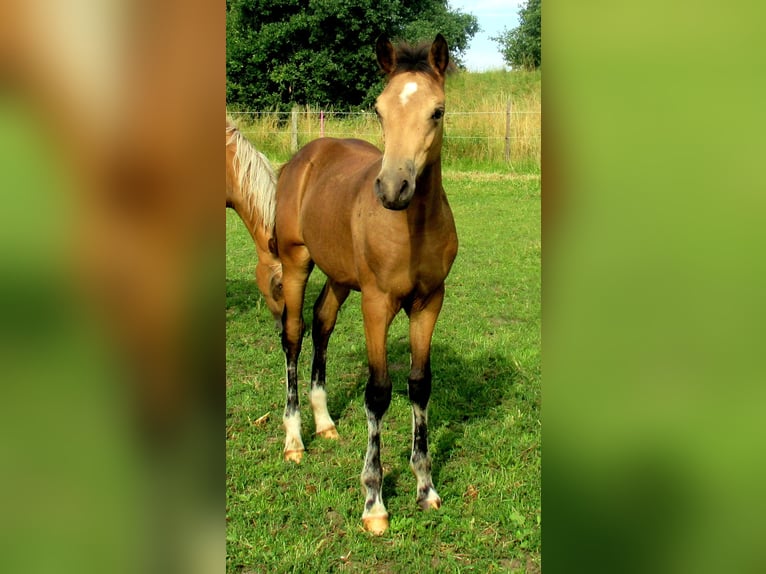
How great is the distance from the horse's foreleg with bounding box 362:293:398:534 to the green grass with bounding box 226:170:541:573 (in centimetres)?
9

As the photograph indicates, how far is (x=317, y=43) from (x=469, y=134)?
39.3 feet

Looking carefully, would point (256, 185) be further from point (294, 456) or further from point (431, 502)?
point (431, 502)

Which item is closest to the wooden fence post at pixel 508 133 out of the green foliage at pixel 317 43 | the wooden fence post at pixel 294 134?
the wooden fence post at pixel 294 134

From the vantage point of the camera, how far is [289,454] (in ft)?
12.9

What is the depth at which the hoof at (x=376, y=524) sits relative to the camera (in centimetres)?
316

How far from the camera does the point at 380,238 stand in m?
3.20

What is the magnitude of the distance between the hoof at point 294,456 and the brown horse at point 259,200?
1669 millimetres

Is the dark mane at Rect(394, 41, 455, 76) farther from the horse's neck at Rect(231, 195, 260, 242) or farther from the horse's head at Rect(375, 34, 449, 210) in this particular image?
the horse's neck at Rect(231, 195, 260, 242)

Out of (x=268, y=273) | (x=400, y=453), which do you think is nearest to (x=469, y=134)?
(x=268, y=273)

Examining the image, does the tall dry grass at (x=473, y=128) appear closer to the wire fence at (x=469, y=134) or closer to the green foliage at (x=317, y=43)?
the wire fence at (x=469, y=134)

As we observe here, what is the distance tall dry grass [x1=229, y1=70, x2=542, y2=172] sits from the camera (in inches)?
696
